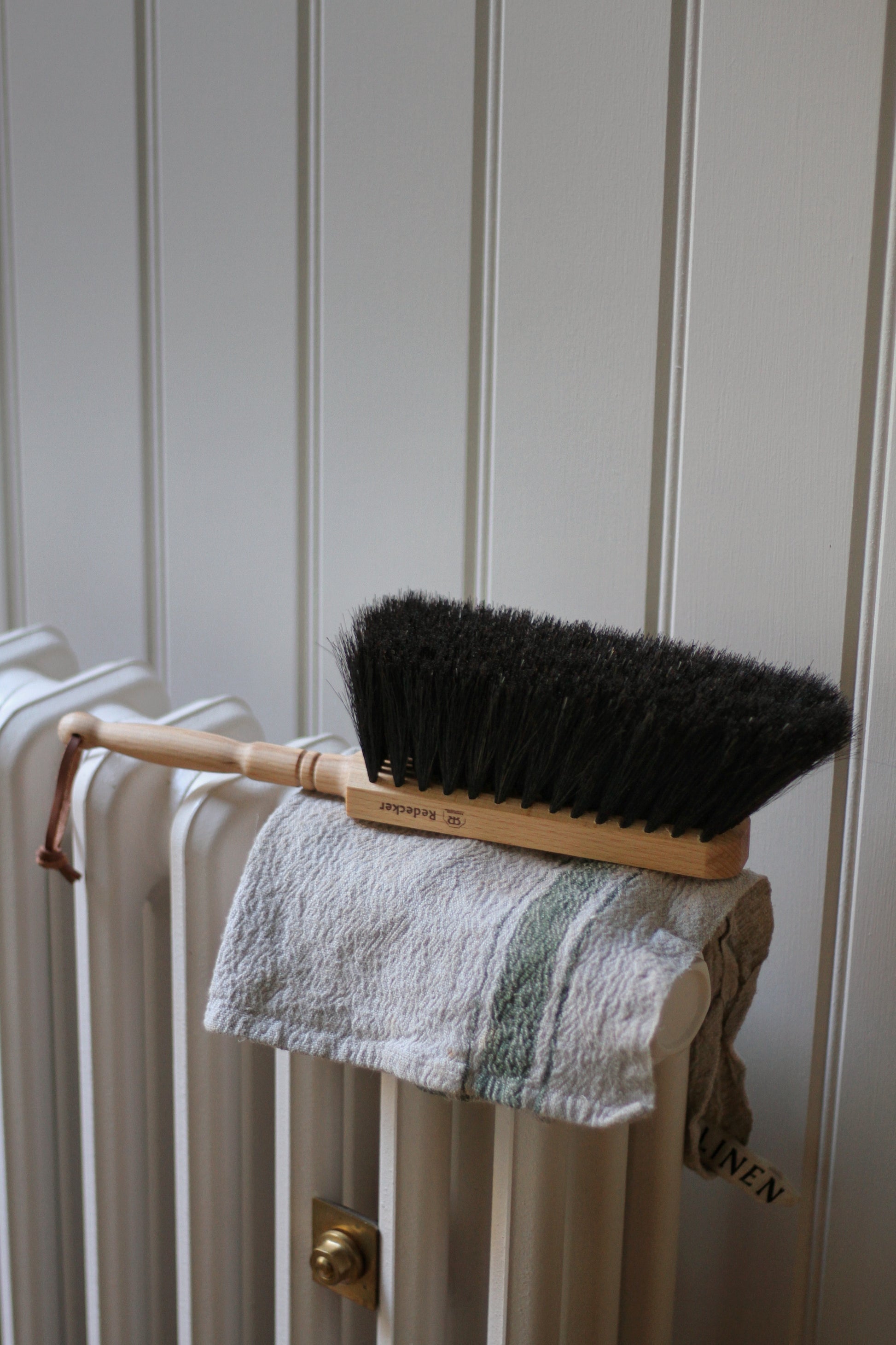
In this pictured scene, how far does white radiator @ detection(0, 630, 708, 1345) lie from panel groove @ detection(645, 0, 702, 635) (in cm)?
22

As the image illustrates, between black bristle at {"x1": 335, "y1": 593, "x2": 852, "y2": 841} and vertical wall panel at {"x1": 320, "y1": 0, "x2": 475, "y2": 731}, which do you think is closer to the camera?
black bristle at {"x1": 335, "y1": 593, "x2": 852, "y2": 841}

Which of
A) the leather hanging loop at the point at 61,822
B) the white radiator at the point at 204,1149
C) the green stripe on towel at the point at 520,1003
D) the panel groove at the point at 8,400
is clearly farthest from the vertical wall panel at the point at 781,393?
the panel groove at the point at 8,400

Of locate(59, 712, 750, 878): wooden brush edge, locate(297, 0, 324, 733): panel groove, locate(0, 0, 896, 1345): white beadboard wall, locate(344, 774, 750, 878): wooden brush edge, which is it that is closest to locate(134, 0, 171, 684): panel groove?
locate(0, 0, 896, 1345): white beadboard wall

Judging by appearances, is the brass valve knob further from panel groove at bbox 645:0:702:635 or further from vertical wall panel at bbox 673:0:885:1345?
panel groove at bbox 645:0:702:635

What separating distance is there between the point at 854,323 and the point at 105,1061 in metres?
0.58

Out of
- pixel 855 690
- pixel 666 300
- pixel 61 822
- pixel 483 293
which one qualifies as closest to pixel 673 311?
pixel 666 300

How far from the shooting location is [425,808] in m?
0.49

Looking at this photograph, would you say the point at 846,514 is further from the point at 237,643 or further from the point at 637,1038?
the point at 237,643

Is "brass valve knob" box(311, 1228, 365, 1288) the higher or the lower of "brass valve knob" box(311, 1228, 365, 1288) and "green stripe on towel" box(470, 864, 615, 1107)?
the lower

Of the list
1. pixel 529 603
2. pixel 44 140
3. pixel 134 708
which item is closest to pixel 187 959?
pixel 134 708

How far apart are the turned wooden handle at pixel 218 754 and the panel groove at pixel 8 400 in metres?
0.35

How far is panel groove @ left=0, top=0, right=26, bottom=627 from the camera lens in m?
0.80

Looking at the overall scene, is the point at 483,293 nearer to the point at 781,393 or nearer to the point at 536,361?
the point at 536,361

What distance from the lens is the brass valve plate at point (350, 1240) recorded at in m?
0.56
